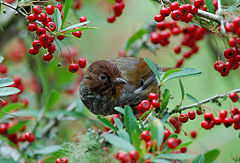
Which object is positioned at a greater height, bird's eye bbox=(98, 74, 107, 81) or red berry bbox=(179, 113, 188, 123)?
red berry bbox=(179, 113, 188, 123)

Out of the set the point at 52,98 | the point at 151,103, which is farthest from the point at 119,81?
the point at 151,103

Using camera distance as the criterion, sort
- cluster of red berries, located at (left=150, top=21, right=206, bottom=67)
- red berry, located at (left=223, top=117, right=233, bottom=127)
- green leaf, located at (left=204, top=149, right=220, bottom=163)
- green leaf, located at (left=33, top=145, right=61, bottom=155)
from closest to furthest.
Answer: red berry, located at (left=223, top=117, right=233, bottom=127), green leaf, located at (left=204, top=149, right=220, bottom=163), green leaf, located at (left=33, top=145, right=61, bottom=155), cluster of red berries, located at (left=150, top=21, right=206, bottom=67)

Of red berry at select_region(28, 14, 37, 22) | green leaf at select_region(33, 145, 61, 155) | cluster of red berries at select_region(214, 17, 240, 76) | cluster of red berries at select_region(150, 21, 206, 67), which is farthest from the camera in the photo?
cluster of red berries at select_region(150, 21, 206, 67)

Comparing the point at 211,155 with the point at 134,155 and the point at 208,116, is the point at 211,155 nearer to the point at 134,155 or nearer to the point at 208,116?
the point at 208,116

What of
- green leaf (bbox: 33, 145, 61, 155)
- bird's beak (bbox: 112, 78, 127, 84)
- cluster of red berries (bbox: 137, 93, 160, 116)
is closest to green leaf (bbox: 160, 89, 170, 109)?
cluster of red berries (bbox: 137, 93, 160, 116)

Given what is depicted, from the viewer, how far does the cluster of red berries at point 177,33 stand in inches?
124

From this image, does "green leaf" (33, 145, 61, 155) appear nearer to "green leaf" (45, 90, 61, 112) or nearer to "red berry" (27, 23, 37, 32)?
"green leaf" (45, 90, 61, 112)

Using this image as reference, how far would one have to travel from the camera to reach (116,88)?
3.37 meters

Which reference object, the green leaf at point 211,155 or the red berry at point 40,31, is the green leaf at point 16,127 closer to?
the red berry at point 40,31

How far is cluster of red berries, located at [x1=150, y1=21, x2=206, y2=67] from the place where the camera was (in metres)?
3.15

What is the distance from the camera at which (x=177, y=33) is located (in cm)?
323

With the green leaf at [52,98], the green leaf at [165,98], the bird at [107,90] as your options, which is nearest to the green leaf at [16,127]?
the green leaf at [52,98]

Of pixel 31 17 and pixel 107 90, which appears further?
pixel 107 90

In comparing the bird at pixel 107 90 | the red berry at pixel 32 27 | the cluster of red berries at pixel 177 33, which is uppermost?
the red berry at pixel 32 27
